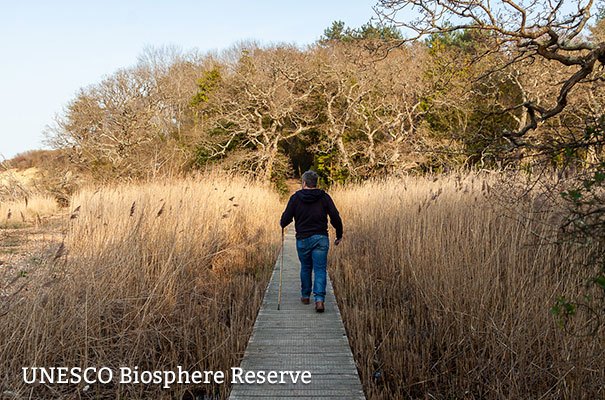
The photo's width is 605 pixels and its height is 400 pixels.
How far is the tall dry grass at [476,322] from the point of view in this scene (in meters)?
3.00

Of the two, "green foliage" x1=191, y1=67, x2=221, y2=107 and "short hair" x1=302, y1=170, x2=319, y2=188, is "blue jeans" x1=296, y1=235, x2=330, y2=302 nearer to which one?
"short hair" x1=302, y1=170, x2=319, y2=188

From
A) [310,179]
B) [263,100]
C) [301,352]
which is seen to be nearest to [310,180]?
[310,179]

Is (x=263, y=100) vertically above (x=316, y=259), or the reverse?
(x=263, y=100)

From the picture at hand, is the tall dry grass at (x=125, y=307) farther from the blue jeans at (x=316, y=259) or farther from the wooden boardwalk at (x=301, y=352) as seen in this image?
the blue jeans at (x=316, y=259)

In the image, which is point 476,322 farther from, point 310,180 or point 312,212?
point 310,180

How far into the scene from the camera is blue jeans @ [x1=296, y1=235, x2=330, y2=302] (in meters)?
4.81

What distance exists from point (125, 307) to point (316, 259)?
222cm

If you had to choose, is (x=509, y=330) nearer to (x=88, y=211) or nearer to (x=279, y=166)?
(x=88, y=211)

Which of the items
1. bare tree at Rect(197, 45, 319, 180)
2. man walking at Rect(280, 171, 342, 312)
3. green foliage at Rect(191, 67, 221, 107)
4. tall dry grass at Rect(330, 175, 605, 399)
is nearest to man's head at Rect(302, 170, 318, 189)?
man walking at Rect(280, 171, 342, 312)

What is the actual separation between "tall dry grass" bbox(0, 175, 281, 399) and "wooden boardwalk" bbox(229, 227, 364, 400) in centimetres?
20

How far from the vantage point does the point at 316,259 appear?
195 inches

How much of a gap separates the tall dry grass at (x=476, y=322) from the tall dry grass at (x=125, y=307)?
143 cm

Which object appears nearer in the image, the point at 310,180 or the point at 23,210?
the point at 310,180

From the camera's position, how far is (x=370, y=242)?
7.42 meters
